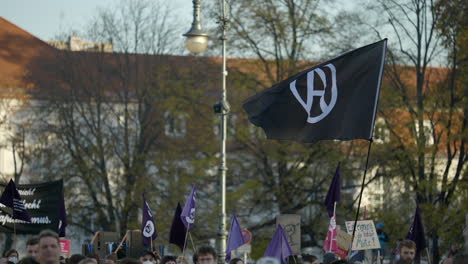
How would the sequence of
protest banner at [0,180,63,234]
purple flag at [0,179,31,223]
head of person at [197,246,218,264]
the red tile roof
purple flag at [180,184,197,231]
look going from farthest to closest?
the red tile roof
purple flag at [180,184,197,231]
protest banner at [0,180,63,234]
purple flag at [0,179,31,223]
head of person at [197,246,218,264]

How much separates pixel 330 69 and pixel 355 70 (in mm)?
317

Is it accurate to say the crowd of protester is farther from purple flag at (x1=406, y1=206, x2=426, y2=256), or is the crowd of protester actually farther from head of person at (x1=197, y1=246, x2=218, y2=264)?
purple flag at (x1=406, y1=206, x2=426, y2=256)

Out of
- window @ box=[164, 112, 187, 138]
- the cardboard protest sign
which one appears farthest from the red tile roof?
the cardboard protest sign

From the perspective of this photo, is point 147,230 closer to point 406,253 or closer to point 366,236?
point 366,236

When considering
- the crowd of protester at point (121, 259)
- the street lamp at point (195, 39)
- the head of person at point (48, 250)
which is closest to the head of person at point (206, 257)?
the crowd of protester at point (121, 259)

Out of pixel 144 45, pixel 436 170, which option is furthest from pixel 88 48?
pixel 436 170

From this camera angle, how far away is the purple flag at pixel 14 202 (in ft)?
56.9

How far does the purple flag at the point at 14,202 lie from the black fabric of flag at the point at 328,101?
6.44 meters

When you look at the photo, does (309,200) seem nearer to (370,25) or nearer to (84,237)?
(370,25)

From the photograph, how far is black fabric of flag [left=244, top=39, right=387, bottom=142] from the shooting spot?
1159 centimetres

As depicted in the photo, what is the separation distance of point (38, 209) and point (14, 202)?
46cm

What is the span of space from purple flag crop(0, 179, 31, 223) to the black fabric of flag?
644cm

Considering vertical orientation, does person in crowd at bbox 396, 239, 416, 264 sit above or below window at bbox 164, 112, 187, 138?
below

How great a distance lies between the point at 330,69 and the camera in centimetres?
1195
